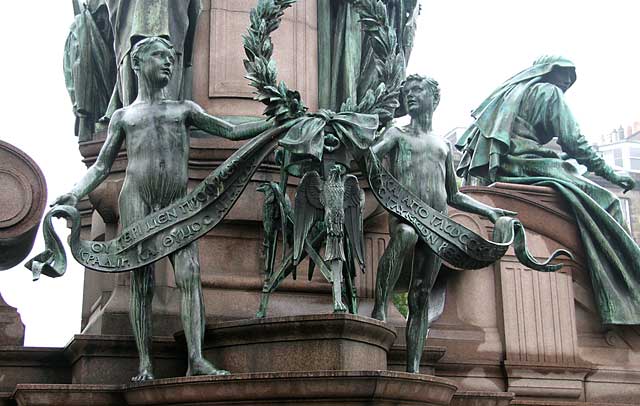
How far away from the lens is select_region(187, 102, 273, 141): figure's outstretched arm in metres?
9.90

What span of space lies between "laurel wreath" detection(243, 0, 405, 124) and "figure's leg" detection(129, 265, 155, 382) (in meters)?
1.77

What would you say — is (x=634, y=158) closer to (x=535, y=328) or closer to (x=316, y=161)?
(x=535, y=328)

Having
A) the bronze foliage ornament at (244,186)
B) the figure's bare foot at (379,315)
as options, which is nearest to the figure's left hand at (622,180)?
the bronze foliage ornament at (244,186)

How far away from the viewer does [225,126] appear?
9930mm

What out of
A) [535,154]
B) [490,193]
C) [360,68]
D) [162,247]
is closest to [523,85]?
[535,154]

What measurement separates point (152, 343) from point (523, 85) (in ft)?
22.4

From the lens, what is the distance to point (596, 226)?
43.9 ft

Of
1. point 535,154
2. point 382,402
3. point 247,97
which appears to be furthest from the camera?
point 535,154

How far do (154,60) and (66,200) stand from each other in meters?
1.49

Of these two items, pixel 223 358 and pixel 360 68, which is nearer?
pixel 223 358

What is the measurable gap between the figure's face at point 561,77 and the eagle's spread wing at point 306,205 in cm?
597

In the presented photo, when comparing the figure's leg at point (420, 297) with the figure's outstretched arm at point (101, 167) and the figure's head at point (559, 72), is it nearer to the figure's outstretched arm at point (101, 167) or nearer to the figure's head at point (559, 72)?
the figure's outstretched arm at point (101, 167)

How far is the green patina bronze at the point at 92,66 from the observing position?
43.6ft

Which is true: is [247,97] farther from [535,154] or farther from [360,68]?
[535,154]
